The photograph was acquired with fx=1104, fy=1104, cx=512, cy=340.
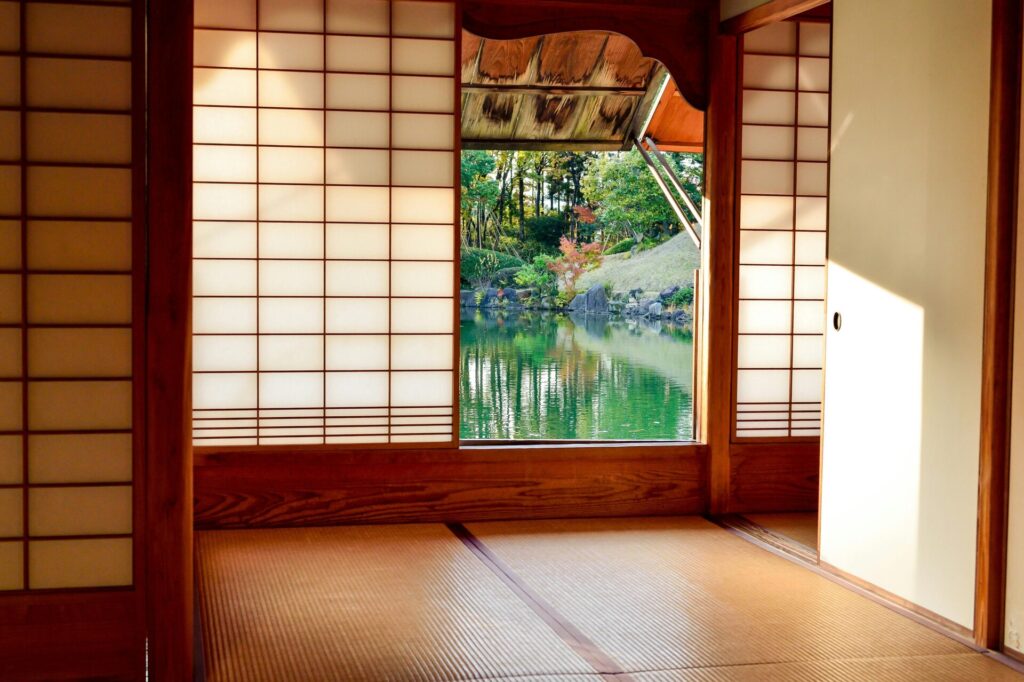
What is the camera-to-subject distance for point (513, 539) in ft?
14.4

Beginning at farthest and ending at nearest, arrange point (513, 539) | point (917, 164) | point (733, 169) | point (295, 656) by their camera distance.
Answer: point (733, 169), point (513, 539), point (917, 164), point (295, 656)

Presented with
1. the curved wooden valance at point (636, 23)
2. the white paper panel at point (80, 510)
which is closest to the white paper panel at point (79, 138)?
the white paper panel at point (80, 510)

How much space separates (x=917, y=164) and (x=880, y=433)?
874 millimetres

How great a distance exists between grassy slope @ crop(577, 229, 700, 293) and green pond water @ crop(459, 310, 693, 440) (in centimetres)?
60

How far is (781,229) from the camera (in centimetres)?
509

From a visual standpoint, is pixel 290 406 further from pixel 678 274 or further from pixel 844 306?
pixel 678 274

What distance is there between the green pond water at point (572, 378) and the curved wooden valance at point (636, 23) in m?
3.21

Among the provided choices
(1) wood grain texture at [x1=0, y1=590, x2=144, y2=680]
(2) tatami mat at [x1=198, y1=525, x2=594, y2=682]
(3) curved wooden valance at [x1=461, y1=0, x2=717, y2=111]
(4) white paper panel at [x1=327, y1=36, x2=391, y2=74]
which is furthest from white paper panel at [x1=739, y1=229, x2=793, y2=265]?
(1) wood grain texture at [x1=0, y1=590, x2=144, y2=680]

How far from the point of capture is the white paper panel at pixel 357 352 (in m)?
4.69

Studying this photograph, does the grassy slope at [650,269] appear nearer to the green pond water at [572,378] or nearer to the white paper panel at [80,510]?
the green pond water at [572,378]

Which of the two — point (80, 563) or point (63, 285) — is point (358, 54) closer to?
point (63, 285)

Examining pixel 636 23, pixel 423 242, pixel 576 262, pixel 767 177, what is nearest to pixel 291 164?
pixel 423 242

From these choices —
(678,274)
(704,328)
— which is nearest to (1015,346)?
(704,328)

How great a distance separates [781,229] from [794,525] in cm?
135
